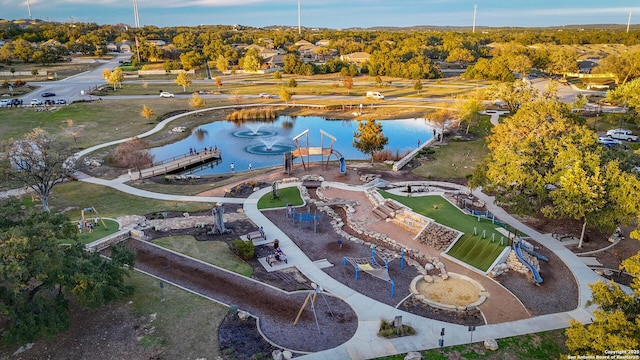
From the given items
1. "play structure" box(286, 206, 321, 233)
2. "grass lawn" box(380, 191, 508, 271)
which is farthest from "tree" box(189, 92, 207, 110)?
"grass lawn" box(380, 191, 508, 271)

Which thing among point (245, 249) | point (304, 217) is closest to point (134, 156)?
point (304, 217)

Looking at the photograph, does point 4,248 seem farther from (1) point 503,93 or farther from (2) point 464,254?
(1) point 503,93

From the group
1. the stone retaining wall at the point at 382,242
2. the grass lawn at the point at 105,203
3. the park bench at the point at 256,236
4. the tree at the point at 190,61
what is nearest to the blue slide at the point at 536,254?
the stone retaining wall at the point at 382,242

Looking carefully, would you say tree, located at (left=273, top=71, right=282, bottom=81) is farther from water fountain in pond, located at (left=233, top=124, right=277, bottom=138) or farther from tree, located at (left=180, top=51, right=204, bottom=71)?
water fountain in pond, located at (left=233, top=124, right=277, bottom=138)

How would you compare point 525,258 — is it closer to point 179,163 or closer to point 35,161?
point 35,161

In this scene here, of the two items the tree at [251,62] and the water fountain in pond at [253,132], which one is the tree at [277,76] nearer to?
the tree at [251,62]

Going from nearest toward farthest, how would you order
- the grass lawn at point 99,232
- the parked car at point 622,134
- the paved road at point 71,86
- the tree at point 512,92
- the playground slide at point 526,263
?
the playground slide at point 526,263 → the grass lawn at point 99,232 → the parked car at point 622,134 → the tree at point 512,92 → the paved road at point 71,86
